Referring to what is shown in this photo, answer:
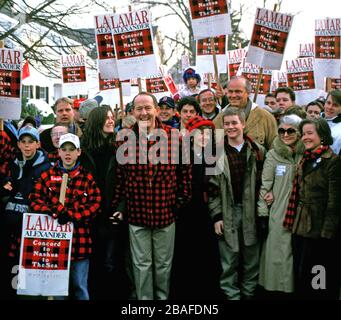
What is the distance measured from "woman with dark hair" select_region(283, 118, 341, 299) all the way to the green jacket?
41 cm

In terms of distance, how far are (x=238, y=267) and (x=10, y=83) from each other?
3496mm

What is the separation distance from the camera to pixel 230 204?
5750 millimetres

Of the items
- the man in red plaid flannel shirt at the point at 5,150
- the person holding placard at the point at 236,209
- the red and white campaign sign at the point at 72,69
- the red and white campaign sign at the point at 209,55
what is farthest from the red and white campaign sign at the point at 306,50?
the man in red plaid flannel shirt at the point at 5,150

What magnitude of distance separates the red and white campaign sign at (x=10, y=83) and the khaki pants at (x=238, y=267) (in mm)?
2945

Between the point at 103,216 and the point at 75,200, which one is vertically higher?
the point at 75,200

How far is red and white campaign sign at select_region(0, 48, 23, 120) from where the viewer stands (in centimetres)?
672

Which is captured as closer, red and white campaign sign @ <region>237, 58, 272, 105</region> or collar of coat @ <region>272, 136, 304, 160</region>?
collar of coat @ <region>272, 136, 304, 160</region>

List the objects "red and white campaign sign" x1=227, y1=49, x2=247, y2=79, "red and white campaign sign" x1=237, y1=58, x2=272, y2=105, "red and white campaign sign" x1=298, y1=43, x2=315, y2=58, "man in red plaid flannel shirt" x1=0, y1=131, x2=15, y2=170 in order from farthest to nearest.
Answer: "red and white campaign sign" x1=298, y1=43, x2=315, y2=58 → "red and white campaign sign" x1=227, y1=49, x2=247, y2=79 → "red and white campaign sign" x1=237, y1=58, x2=272, y2=105 → "man in red plaid flannel shirt" x1=0, y1=131, x2=15, y2=170

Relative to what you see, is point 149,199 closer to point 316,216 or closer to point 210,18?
point 316,216

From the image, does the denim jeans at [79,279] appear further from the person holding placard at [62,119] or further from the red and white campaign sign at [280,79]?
the red and white campaign sign at [280,79]

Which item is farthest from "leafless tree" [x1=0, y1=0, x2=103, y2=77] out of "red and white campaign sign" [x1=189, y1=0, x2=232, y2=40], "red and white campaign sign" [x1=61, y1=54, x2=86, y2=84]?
"red and white campaign sign" [x1=189, y1=0, x2=232, y2=40]

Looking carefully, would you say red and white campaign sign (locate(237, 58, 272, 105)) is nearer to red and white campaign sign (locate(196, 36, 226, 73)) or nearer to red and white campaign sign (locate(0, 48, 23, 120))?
red and white campaign sign (locate(196, 36, 226, 73))

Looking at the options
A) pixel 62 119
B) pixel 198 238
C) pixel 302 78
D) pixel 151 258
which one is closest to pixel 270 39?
pixel 302 78

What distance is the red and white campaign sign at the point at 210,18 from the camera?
7707mm
